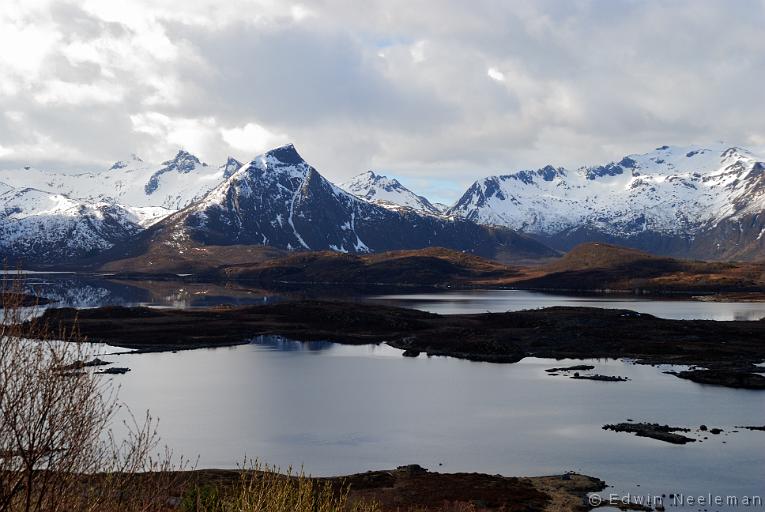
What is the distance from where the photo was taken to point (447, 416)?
79562 mm

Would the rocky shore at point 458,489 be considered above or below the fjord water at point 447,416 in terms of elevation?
below

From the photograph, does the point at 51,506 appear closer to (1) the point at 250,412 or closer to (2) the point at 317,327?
(1) the point at 250,412

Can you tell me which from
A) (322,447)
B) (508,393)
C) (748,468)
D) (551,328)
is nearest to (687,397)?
(508,393)

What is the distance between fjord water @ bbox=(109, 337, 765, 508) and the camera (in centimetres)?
6066

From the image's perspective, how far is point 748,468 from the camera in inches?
2297

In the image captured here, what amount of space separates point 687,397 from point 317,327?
89.3 m

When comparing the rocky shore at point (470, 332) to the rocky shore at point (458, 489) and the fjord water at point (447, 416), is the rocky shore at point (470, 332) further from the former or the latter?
the rocky shore at point (458, 489)

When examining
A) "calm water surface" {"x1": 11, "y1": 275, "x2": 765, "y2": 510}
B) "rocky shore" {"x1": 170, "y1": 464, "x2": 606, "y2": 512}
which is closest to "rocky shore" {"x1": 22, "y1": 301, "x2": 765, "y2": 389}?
"calm water surface" {"x1": 11, "y1": 275, "x2": 765, "y2": 510}

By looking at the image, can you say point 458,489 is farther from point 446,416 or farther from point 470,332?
point 470,332

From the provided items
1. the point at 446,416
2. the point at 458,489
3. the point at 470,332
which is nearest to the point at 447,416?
the point at 446,416

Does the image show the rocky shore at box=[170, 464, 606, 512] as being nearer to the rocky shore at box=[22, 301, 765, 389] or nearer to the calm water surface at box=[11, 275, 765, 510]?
the calm water surface at box=[11, 275, 765, 510]

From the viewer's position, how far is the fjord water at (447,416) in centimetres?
6066

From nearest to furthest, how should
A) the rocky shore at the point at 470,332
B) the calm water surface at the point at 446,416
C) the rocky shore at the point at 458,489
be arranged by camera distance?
the rocky shore at the point at 458,489, the calm water surface at the point at 446,416, the rocky shore at the point at 470,332

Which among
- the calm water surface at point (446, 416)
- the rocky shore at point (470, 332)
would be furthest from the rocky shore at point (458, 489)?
the rocky shore at point (470, 332)
